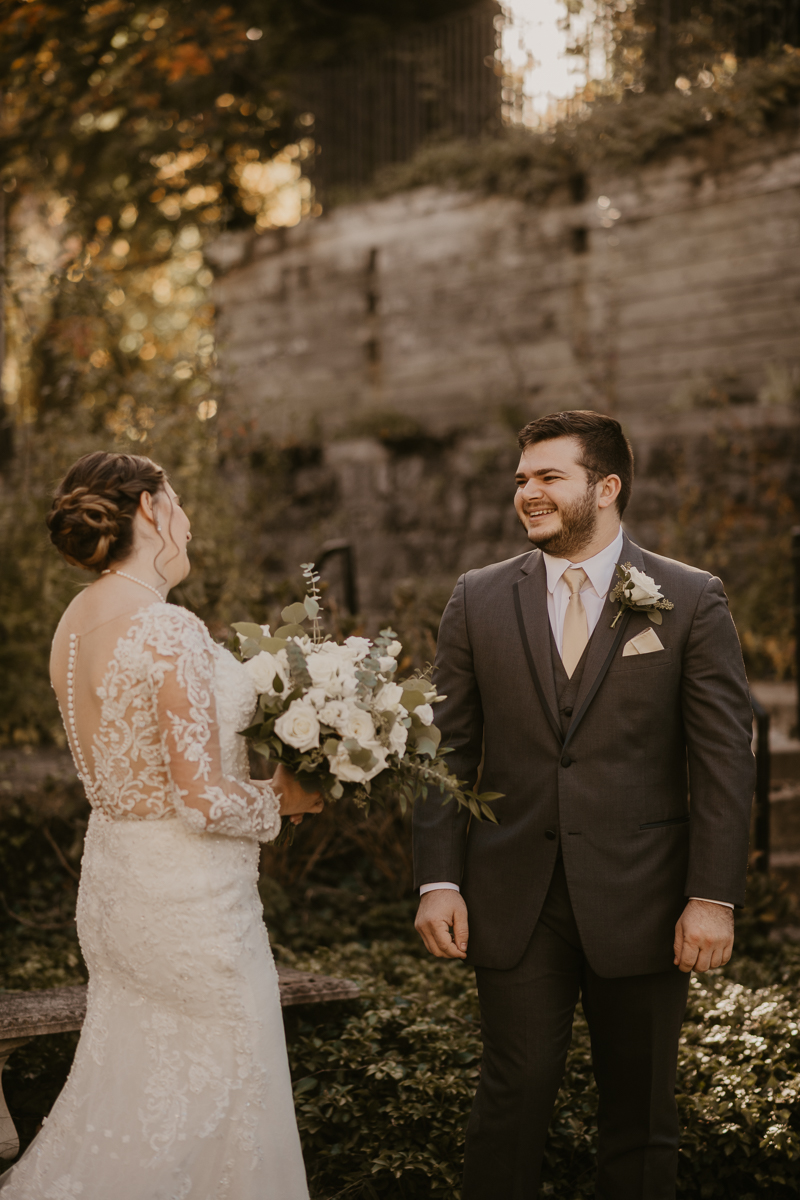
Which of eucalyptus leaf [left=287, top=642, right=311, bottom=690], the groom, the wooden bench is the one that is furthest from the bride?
the groom

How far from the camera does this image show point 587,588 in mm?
2768

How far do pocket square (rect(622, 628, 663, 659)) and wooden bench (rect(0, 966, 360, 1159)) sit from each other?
1.51 metres

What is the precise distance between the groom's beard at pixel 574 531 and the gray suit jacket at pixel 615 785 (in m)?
0.12

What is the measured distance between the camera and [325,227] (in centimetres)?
1109

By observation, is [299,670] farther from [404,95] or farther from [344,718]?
[404,95]

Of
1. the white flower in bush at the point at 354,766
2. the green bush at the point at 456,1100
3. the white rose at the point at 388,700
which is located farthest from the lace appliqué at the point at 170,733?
the green bush at the point at 456,1100

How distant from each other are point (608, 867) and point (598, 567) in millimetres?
746

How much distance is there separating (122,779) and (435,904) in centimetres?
86

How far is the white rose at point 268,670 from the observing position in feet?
8.02

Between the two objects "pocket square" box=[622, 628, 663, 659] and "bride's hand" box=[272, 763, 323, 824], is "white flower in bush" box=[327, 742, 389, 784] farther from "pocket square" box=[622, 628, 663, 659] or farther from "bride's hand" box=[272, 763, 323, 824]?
"pocket square" box=[622, 628, 663, 659]

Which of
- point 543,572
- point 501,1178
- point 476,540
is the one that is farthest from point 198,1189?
point 476,540

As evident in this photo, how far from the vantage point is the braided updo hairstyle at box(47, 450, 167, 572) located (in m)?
2.38

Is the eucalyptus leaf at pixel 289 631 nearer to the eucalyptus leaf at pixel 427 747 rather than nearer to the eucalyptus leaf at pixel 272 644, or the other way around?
the eucalyptus leaf at pixel 272 644

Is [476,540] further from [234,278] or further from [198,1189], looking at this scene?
[198,1189]
